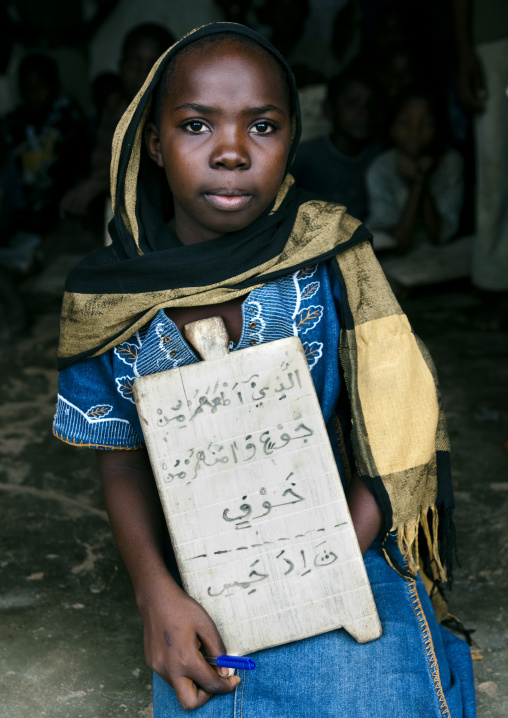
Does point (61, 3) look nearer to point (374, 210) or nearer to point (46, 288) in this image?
point (46, 288)

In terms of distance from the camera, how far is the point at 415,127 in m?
4.44

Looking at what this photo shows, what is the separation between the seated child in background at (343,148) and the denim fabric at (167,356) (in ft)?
10.2

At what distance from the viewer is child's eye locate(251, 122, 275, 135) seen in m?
1.33

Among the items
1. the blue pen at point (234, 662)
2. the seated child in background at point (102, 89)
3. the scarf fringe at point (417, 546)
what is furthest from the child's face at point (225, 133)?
the seated child in background at point (102, 89)

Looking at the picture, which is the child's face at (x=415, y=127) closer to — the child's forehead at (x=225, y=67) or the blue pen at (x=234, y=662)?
the child's forehead at (x=225, y=67)

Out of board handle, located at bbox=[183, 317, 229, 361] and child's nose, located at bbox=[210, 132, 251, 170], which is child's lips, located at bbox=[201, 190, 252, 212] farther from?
board handle, located at bbox=[183, 317, 229, 361]

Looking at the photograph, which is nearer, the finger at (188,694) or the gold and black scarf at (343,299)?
the finger at (188,694)

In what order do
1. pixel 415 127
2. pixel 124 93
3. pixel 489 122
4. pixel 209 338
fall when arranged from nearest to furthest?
1. pixel 209 338
2. pixel 489 122
3. pixel 415 127
4. pixel 124 93

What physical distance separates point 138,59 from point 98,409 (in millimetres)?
3674

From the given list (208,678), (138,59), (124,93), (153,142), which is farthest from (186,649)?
(124,93)

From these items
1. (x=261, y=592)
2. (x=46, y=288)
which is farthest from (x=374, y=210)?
(x=261, y=592)

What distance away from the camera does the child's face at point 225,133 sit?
1.30 metres

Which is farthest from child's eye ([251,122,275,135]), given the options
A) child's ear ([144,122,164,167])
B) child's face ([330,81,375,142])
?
child's face ([330,81,375,142])

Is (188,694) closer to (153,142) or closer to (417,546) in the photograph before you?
(417,546)
